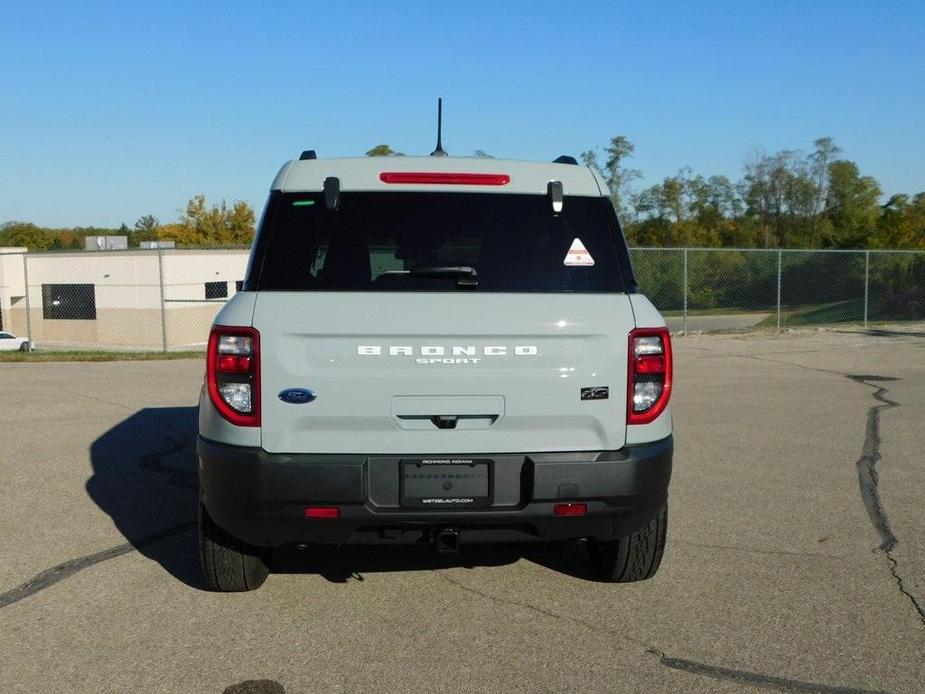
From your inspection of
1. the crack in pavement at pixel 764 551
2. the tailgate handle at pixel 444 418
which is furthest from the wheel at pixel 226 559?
the crack in pavement at pixel 764 551

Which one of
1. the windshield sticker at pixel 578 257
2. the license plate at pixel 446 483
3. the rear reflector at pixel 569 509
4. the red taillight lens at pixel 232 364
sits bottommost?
the rear reflector at pixel 569 509

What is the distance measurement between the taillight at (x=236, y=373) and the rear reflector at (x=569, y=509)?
126 centimetres

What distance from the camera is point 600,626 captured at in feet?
13.6

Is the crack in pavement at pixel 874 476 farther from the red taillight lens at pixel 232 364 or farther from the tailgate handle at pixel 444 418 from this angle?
the red taillight lens at pixel 232 364

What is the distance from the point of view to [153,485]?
6875mm

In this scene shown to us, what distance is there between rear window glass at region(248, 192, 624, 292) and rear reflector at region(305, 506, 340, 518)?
2.91ft

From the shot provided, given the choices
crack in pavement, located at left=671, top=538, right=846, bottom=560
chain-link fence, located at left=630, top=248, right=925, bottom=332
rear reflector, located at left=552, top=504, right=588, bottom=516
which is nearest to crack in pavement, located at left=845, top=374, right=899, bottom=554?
crack in pavement, located at left=671, top=538, right=846, bottom=560

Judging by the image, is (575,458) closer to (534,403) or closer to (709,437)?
(534,403)

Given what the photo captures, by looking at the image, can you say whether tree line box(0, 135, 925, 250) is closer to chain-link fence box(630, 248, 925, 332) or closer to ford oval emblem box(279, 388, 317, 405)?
chain-link fence box(630, 248, 925, 332)

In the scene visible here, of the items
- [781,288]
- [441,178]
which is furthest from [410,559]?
[781,288]

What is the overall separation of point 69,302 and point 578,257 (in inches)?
1889

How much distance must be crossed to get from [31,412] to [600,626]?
7.92 meters

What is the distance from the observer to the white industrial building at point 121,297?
150ft

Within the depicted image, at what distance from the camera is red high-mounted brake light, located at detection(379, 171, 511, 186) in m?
4.18
